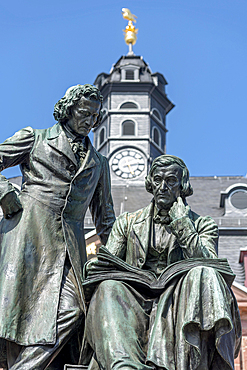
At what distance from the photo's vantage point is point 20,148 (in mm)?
6543

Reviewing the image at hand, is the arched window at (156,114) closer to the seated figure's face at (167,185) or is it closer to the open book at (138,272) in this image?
the seated figure's face at (167,185)

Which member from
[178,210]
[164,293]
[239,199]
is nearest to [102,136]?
[239,199]

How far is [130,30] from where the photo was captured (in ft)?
191

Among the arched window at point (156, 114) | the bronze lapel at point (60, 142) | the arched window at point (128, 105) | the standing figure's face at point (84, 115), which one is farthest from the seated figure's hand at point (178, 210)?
the arched window at point (156, 114)

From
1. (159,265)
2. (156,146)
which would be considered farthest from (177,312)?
(156,146)

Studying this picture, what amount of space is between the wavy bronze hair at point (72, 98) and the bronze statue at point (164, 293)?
2.62 ft

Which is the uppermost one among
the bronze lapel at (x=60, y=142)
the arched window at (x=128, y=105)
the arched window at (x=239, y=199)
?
the arched window at (x=128, y=105)

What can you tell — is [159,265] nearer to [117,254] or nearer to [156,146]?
[117,254]

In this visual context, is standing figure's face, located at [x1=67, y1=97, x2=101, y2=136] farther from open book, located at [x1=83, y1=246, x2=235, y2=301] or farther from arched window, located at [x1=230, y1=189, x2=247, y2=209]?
arched window, located at [x1=230, y1=189, x2=247, y2=209]

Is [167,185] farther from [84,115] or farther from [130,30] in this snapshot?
[130,30]

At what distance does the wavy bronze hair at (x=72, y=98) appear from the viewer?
662cm

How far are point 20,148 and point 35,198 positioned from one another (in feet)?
1.47

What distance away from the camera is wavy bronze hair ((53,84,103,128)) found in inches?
261

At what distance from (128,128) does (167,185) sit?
42.0m
